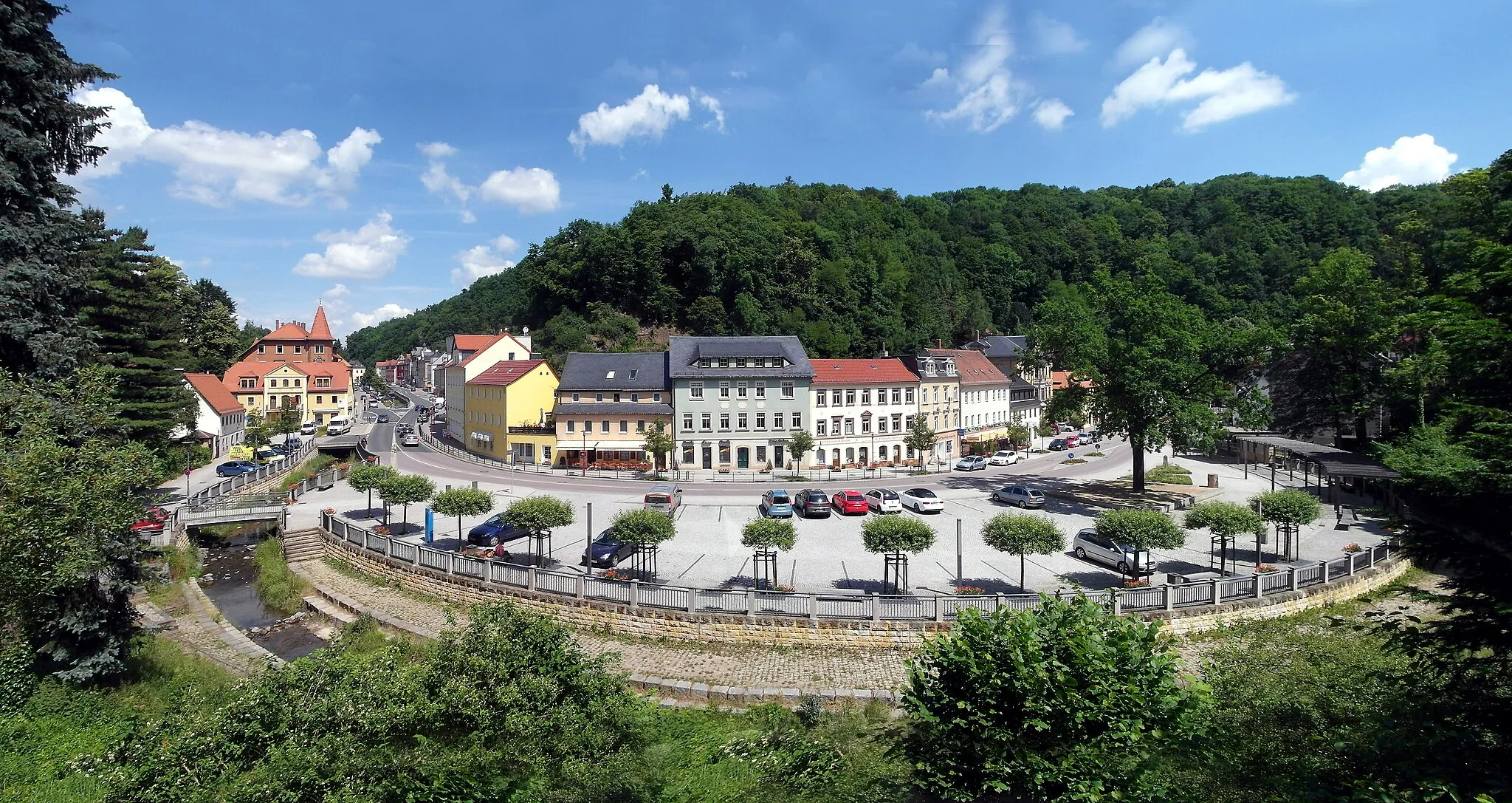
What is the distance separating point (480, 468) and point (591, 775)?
4044cm

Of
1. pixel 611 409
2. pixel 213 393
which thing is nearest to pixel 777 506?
pixel 611 409

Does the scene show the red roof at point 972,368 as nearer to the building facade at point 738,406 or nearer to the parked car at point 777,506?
the building facade at point 738,406

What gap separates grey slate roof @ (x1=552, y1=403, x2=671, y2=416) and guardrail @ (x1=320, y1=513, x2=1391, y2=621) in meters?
25.8

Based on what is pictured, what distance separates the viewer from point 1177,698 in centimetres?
883

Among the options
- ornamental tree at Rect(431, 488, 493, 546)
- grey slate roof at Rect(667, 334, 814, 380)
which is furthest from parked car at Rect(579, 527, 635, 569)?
grey slate roof at Rect(667, 334, 814, 380)

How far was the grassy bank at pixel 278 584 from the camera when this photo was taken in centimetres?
2361

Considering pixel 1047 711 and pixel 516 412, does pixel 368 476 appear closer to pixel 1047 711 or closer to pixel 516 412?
pixel 516 412

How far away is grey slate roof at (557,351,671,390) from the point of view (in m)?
48.0

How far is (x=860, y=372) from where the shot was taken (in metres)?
51.1

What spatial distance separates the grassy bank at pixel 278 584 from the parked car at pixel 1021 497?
28555 millimetres

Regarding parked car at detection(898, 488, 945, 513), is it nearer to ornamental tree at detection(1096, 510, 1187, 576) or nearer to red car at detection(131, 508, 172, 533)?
ornamental tree at detection(1096, 510, 1187, 576)

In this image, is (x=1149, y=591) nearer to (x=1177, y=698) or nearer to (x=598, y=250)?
(x=1177, y=698)

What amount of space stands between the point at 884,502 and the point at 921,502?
165cm

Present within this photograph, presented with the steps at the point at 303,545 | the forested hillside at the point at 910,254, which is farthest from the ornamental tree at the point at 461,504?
the forested hillside at the point at 910,254
